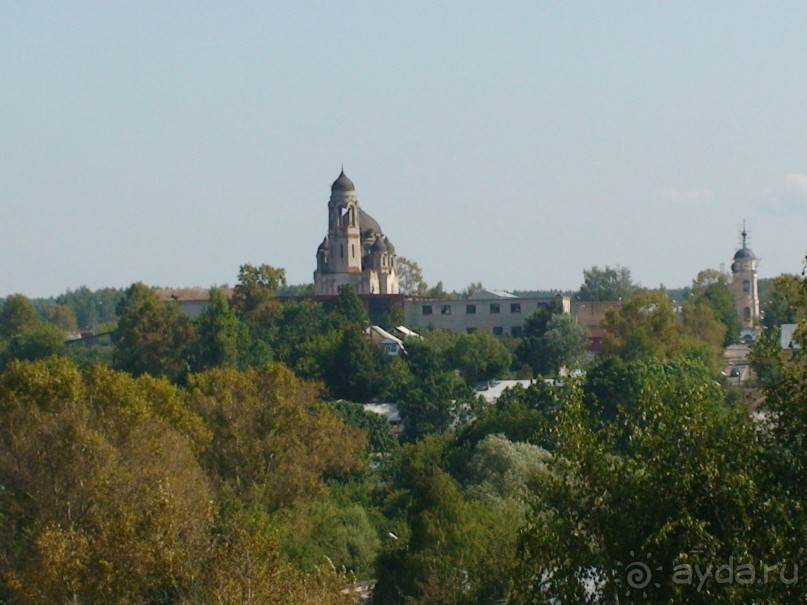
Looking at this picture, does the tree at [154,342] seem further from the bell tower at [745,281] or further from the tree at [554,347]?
the bell tower at [745,281]

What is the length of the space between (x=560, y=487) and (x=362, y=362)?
232 ft

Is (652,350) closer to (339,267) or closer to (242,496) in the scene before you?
(242,496)

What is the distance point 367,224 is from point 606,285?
2069cm

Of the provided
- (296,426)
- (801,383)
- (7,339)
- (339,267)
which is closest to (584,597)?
(801,383)

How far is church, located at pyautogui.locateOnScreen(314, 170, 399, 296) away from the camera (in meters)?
149

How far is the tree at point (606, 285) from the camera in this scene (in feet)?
534

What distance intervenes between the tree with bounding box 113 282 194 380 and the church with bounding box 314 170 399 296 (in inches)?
1697

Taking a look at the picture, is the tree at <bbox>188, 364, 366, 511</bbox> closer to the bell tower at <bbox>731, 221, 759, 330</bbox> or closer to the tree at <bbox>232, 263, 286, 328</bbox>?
the tree at <bbox>232, 263, 286, 328</bbox>

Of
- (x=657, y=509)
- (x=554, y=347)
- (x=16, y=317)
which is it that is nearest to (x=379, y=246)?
(x=16, y=317)

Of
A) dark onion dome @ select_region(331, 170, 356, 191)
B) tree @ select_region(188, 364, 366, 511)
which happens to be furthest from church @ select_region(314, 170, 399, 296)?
tree @ select_region(188, 364, 366, 511)

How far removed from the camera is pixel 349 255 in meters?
150

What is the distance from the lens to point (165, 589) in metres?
34.2

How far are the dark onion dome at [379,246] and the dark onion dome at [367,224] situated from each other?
2.15 meters

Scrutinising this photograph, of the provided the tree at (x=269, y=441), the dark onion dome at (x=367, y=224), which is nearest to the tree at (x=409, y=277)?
the dark onion dome at (x=367, y=224)
